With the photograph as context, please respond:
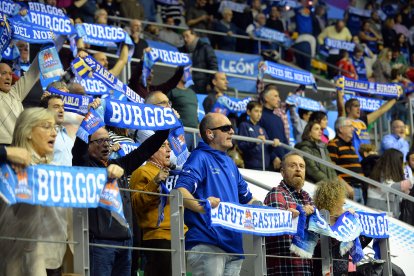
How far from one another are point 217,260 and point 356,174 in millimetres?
4812

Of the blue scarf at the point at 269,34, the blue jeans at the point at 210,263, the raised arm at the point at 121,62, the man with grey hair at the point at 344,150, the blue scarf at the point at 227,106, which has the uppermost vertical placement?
the blue scarf at the point at 269,34

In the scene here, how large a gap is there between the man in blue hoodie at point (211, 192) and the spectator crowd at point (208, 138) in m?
0.01

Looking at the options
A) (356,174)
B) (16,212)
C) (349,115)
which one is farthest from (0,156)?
(349,115)

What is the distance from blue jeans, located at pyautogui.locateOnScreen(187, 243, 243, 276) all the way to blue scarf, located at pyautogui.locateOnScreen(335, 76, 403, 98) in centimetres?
829

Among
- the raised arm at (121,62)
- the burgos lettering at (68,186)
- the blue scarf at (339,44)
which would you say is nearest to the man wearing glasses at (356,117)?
the raised arm at (121,62)

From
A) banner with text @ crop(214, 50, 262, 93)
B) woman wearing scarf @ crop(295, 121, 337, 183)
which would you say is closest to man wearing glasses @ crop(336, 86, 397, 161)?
woman wearing scarf @ crop(295, 121, 337, 183)

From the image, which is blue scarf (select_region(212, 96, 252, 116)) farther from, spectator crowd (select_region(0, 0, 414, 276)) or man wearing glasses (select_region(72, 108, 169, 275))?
man wearing glasses (select_region(72, 108, 169, 275))

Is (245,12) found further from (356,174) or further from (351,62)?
(356,174)

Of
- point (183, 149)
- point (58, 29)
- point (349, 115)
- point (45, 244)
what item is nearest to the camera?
point (45, 244)

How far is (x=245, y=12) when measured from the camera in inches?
776

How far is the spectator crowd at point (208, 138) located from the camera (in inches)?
279

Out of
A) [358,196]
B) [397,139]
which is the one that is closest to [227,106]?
[358,196]

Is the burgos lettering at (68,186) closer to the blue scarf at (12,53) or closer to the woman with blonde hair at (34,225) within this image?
the woman with blonde hair at (34,225)

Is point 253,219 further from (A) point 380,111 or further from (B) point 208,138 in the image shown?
(A) point 380,111
